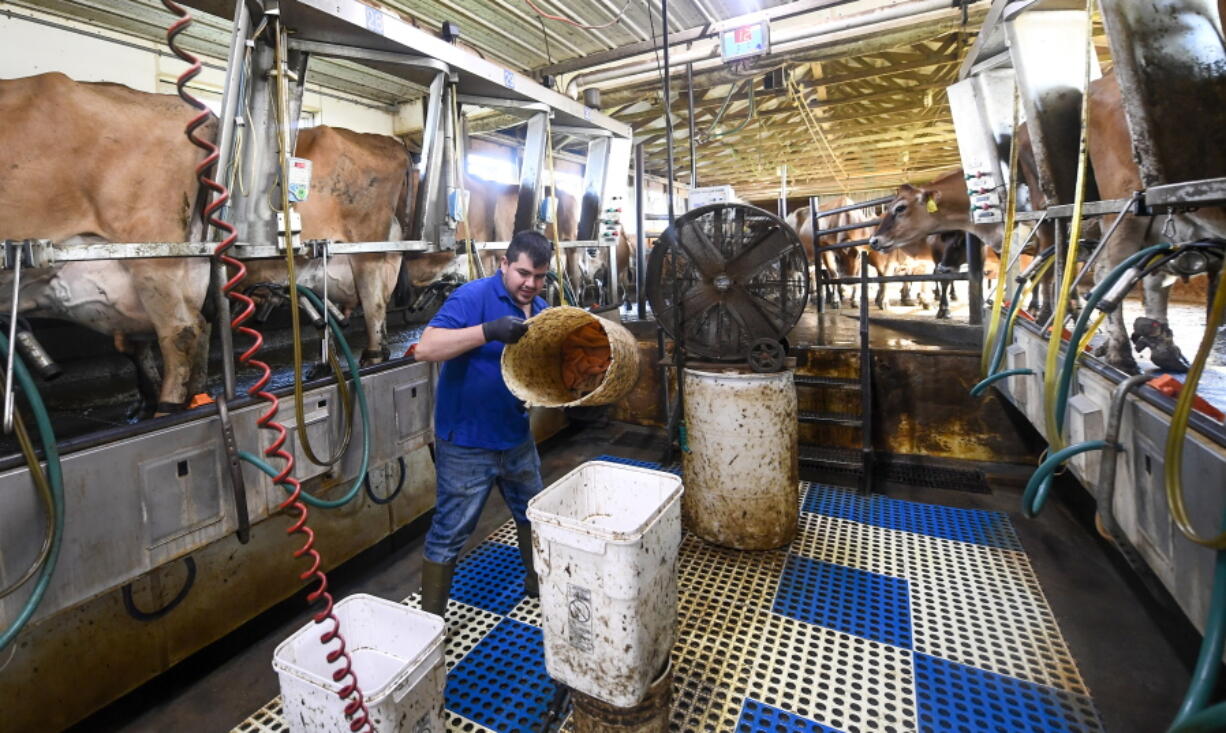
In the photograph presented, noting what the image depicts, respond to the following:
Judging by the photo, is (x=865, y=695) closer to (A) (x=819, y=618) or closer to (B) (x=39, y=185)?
(A) (x=819, y=618)

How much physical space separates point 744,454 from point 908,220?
3620 mm

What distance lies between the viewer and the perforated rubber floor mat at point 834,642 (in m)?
1.85

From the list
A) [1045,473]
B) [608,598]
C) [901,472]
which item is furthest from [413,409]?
[901,472]

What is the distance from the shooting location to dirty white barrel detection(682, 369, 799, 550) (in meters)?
2.77

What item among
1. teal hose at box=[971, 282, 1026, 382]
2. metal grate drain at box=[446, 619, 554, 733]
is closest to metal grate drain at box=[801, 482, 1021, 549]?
teal hose at box=[971, 282, 1026, 382]

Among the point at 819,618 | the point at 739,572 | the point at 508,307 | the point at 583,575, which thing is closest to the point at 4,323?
the point at 508,307

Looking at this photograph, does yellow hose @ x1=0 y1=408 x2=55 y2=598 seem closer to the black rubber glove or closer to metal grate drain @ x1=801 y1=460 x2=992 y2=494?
the black rubber glove

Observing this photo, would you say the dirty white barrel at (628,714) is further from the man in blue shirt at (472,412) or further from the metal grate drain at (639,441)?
the metal grate drain at (639,441)

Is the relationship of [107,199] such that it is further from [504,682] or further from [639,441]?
[639,441]

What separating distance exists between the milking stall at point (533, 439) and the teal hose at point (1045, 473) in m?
0.03

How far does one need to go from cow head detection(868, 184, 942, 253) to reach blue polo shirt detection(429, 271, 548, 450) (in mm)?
3984

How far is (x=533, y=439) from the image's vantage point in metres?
2.87

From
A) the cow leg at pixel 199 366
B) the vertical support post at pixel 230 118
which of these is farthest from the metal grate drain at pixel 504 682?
the cow leg at pixel 199 366

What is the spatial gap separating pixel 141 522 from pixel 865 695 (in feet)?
8.50
